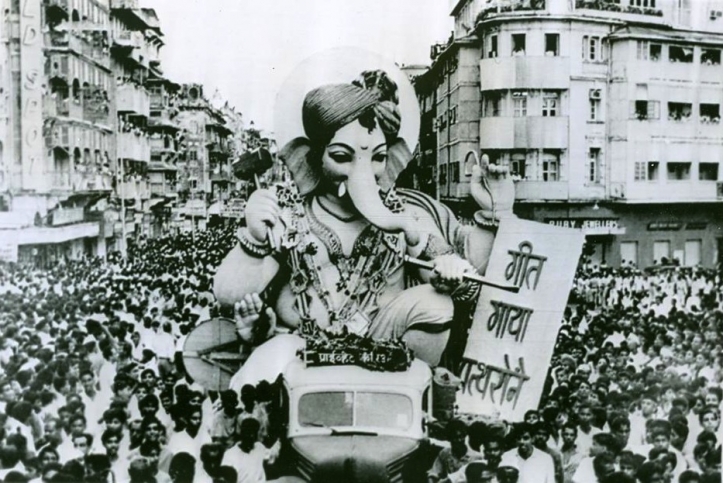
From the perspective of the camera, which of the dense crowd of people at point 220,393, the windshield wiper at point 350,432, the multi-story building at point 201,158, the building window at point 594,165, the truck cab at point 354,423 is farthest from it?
the building window at point 594,165

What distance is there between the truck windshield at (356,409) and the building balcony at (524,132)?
2.43 m

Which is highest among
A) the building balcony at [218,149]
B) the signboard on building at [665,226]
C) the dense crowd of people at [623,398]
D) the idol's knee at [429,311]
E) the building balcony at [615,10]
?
the building balcony at [615,10]

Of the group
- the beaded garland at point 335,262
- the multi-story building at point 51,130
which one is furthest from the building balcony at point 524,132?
the multi-story building at point 51,130

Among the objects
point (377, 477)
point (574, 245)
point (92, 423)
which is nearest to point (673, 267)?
point (574, 245)

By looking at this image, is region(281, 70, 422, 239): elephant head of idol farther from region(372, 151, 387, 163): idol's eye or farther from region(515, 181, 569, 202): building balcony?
region(515, 181, 569, 202): building balcony

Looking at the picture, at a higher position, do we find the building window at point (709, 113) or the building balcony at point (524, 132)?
the building window at point (709, 113)

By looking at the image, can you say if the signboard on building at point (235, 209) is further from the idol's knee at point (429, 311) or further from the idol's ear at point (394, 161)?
the idol's knee at point (429, 311)

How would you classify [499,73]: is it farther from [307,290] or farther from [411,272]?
[307,290]

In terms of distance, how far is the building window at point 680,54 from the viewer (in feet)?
24.5

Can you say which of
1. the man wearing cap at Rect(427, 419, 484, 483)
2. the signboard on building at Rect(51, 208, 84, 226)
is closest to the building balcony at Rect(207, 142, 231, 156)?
the signboard on building at Rect(51, 208, 84, 226)

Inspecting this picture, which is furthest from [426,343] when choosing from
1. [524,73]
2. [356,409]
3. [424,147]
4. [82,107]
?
[82,107]

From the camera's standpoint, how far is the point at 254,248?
696 cm

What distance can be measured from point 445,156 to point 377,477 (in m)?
2.77

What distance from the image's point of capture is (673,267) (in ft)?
24.8
